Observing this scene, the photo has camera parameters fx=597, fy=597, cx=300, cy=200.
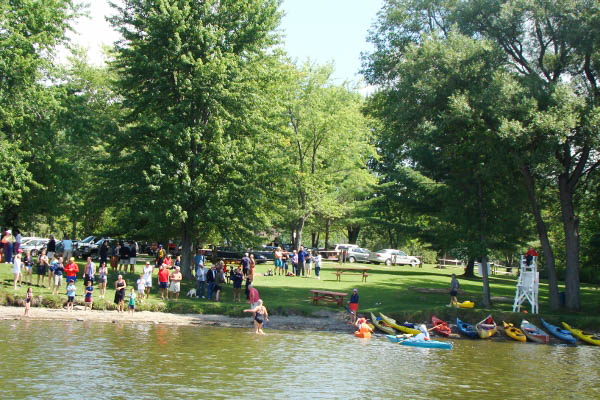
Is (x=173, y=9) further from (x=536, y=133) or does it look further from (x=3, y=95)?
(x=536, y=133)

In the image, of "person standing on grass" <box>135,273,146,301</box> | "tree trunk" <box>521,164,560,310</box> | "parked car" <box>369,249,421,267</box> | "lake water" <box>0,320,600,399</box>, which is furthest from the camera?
"parked car" <box>369,249,421,267</box>

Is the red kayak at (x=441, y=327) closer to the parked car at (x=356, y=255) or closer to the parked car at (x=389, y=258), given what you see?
the parked car at (x=356, y=255)

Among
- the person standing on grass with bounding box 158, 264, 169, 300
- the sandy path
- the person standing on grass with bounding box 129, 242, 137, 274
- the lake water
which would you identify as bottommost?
the lake water

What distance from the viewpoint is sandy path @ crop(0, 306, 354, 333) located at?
87.2 ft

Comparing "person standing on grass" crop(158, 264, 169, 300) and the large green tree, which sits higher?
the large green tree

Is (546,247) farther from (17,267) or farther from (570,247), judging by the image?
(17,267)

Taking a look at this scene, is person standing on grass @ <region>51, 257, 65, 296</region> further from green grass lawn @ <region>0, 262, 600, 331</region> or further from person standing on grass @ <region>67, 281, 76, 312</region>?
person standing on grass @ <region>67, 281, 76, 312</region>

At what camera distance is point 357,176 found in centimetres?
5888

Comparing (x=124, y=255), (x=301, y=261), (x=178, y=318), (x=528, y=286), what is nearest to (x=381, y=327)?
(x=528, y=286)

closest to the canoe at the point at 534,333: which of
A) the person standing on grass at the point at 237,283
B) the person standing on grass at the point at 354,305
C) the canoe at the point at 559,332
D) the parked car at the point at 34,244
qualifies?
the canoe at the point at 559,332

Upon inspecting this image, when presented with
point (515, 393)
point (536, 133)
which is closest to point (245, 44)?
point (536, 133)

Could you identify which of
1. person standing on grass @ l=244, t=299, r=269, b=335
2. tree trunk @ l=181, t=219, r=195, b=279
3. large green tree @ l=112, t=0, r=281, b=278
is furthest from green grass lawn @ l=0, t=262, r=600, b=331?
large green tree @ l=112, t=0, r=281, b=278

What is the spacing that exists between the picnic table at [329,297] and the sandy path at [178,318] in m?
1.36

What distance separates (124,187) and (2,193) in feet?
20.2
